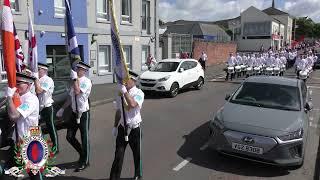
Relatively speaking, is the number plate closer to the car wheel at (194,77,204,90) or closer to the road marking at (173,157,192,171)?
the road marking at (173,157,192,171)

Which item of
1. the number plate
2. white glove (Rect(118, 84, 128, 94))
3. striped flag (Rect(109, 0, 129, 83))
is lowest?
the number plate

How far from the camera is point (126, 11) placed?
23.1 meters

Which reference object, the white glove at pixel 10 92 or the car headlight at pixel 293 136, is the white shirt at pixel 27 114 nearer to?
the white glove at pixel 10 92

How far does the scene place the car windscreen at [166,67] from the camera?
16.8m

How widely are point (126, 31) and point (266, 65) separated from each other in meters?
9.01

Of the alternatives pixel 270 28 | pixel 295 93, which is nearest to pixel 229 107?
pixel 295 93

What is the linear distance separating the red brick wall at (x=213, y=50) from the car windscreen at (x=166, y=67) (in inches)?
628

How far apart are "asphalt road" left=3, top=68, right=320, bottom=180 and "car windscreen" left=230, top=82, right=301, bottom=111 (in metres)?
1.17

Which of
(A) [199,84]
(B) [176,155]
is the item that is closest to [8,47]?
(B) [176,155]

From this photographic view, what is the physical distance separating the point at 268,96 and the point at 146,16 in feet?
58.7

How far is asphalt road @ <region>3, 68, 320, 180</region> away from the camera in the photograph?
671 cm

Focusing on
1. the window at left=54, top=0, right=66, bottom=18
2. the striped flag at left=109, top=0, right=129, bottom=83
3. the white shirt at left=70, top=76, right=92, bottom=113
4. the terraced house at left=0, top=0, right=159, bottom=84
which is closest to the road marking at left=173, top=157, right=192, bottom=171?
the white shirt at left=70, top=76, right=92, bottom=113

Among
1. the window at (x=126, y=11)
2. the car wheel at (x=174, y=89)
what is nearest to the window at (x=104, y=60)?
the window at (x=126, y=11)

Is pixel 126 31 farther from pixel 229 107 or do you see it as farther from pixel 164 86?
pixel 229 107
